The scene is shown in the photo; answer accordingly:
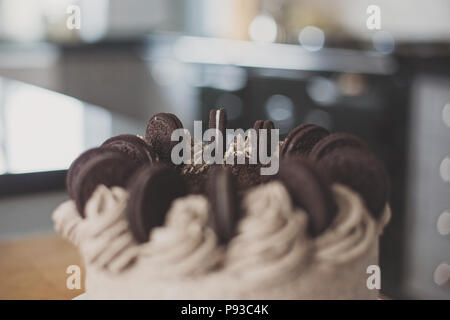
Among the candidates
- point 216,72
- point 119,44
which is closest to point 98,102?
point 119,44

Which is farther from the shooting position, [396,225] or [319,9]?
[319,9]

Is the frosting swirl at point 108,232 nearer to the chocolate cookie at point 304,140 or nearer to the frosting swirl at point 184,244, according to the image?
the frosting swirl at point 184,244

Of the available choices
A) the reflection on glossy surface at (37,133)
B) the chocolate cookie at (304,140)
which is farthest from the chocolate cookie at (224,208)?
the reflection on glossy surface at (37,133)

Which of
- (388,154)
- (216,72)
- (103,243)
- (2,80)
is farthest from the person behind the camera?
(2,80)

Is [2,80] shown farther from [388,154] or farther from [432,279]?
[432,279]

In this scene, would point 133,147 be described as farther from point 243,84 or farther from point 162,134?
point 243,84

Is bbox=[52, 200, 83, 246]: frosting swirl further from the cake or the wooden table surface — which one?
the wooden table surface

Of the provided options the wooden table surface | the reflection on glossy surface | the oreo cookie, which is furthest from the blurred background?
the oreo cookie

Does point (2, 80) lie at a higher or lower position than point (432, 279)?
higher
